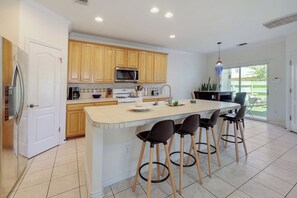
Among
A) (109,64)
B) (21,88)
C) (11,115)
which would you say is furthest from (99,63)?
(11,115)

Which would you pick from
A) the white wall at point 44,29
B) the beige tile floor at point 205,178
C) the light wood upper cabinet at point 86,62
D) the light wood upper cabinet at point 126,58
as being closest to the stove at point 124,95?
the light wood upper cabinet at point 126,58

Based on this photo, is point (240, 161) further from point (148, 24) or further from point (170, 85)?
point (170, 85)

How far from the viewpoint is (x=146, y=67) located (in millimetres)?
4984

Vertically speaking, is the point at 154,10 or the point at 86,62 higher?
the point at 154,10

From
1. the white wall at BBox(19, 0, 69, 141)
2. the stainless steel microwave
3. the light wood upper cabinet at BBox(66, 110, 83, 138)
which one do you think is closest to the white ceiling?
the white wall at BBox(19, 0, 69, 141)

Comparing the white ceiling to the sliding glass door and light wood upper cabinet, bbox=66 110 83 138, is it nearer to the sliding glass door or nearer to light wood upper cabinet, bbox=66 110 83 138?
the sliding glass door

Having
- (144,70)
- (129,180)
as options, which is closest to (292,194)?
(129,180)

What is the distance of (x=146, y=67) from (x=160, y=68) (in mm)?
594

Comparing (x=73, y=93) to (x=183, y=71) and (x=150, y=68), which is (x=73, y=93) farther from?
(x=183, y=71)

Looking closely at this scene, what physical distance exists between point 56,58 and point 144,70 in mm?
2543

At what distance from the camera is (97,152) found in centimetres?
167

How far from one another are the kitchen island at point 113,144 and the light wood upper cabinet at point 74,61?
2104mm

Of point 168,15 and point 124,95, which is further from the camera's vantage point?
point 124,95

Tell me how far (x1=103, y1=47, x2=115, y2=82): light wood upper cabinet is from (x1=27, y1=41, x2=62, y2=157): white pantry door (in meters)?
1.27
